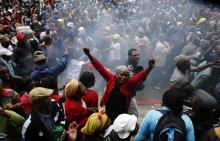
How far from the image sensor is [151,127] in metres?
4.07

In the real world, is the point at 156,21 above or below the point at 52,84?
below

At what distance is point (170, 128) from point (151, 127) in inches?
10.4

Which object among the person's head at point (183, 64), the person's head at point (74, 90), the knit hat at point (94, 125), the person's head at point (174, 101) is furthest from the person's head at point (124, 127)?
the person's head at point (183, 64)

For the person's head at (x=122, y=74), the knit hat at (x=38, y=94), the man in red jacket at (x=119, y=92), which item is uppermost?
the knit hat at (x=38, y=94)

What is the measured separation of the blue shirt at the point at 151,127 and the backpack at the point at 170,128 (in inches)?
2.5

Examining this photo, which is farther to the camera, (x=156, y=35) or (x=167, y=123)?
(x=156, y=35)

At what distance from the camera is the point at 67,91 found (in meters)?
5.01

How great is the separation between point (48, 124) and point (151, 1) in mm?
23580

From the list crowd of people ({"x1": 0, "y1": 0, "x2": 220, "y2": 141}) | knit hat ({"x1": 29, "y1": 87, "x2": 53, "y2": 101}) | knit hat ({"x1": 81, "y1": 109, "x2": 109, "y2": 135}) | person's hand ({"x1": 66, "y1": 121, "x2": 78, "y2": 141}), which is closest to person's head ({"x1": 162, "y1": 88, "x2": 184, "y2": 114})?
crowd of people ({"x1": 0, "y1": 0, "x2": 220, "y2": 141})

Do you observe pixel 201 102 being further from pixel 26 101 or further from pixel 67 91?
pixel 26 101

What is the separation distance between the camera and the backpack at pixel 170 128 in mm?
3836

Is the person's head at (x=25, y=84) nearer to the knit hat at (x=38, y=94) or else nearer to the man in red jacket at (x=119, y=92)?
the man in red jacket at (x=119, y=92)

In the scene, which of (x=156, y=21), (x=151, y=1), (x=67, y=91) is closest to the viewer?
(x=67, y=91)

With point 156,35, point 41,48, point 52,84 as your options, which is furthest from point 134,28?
point 52,84
